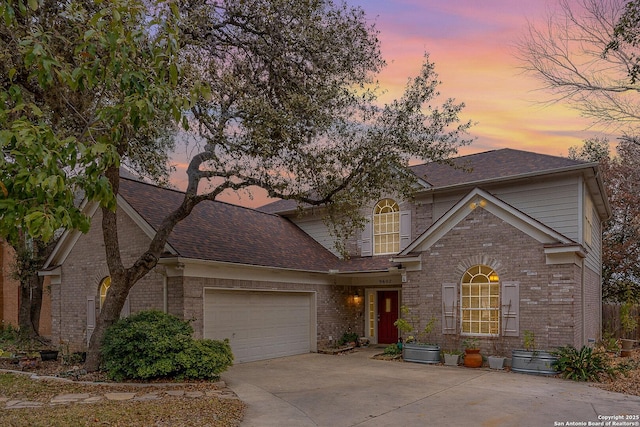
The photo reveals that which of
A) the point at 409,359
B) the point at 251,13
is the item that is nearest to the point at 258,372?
the point at 409,359

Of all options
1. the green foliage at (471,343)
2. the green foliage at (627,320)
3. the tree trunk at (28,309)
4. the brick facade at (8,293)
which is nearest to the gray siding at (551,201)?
the green foliage at (471,343)

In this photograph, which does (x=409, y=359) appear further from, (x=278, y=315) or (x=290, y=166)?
(x=290, y=166)

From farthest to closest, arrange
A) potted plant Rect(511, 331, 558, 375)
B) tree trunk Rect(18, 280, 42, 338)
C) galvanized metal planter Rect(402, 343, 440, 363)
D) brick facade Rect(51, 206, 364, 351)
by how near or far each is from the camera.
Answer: tree trunk Rect(18, 280, 42, 338), galvanized metal planter Rect(402, 343, 440, 363), brick facade Rect(51, 206, 364, 351), potted plant Rect(511, 331, 558, 375)

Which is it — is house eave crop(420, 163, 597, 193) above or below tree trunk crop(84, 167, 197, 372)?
above

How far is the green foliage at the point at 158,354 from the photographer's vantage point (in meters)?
10.2

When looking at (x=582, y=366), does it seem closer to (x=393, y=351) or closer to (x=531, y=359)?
(x=531, y=359)

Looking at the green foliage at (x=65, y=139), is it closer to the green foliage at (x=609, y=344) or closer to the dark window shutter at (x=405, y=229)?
the dark window shutter at (x=405, y=229)

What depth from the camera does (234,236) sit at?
15.7 metres

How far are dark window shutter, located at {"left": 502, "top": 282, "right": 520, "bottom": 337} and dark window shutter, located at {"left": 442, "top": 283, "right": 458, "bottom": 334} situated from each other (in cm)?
134

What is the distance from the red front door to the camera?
18.3 metres

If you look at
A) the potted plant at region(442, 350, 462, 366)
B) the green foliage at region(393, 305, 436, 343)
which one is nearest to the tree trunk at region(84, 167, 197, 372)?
the green foliage at region(393, 305, 436, 343)

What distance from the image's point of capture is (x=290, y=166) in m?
11.4

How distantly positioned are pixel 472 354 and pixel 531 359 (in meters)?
1.51

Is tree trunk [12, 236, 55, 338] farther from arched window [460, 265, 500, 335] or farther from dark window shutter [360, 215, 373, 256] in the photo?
arched window [460, 265, 500, 335]
